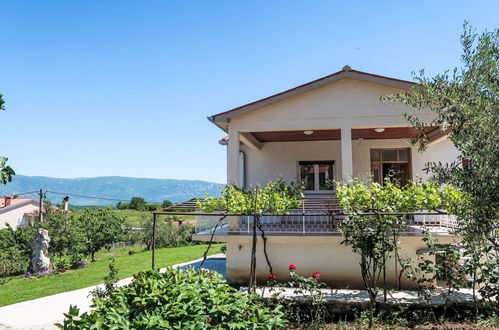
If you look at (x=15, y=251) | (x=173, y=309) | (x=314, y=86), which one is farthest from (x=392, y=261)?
(x=15, y=251)

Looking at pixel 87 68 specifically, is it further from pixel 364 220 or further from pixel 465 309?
pixel 465 309

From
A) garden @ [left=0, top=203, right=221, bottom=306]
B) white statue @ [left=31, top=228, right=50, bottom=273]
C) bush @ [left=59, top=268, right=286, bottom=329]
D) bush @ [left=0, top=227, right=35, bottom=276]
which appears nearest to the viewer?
bush @ [left=59, top=268, right=286, bottom=329]

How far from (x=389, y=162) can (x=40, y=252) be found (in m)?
16.6

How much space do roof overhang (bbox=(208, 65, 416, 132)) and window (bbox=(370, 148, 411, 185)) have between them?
4.16m

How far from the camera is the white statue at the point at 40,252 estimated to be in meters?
15.6

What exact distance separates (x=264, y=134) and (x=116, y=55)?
20.5 ft

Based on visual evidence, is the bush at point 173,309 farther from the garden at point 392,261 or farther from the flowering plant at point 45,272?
the flowering plant at point 45,272

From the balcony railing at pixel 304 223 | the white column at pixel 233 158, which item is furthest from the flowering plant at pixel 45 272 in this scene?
the white column at pixel 233 158

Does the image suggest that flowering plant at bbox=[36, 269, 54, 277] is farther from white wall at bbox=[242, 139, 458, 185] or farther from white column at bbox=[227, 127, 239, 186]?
white column at bbox=[227, 127, 239, 186]

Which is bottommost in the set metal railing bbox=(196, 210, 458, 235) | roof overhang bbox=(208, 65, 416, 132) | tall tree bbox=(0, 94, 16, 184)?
metal railing bbox=(196, 210, 458, 235)

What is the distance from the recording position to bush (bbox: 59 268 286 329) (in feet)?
12.8

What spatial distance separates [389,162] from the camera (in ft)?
43.8

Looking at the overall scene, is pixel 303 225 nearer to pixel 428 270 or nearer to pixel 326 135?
pixel 428 270

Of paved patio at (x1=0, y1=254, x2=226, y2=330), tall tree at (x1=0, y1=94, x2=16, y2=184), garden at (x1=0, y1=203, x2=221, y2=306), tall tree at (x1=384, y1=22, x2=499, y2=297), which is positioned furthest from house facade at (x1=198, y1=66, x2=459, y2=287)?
garden at (x1=0, y1=203, x2=221, y2=306)
